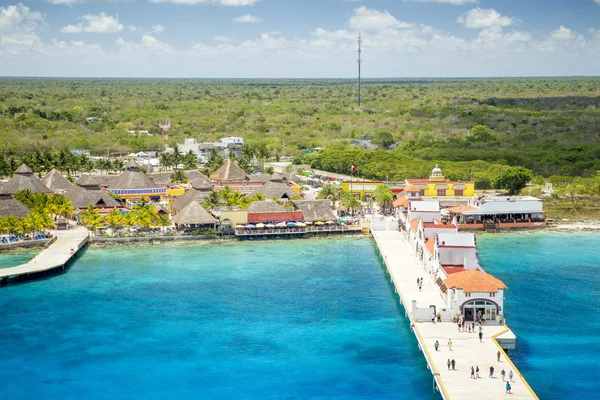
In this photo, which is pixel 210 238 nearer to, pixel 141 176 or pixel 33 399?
pixel 141 176

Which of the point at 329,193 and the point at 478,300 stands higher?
the point at 329,193

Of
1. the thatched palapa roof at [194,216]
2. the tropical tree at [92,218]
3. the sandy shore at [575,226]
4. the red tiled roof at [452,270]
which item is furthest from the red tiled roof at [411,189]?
the tropical tree at [92,218]

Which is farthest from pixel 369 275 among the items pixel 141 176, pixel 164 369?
pixel 141 176

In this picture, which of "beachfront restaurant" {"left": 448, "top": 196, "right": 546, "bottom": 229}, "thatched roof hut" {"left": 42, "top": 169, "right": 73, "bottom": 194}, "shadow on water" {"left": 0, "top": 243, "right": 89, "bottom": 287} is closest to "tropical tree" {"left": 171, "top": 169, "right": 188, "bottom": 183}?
"thatched roof hut" {"left": 42, "top": 169, "right": 73, "bottom": 194}

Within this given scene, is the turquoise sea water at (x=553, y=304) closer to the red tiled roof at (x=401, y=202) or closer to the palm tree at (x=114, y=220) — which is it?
the red tiled roof at (x=401, y=202)

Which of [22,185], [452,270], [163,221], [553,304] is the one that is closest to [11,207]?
[22,185]

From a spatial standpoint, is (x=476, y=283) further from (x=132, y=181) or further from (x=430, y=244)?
(x=132, y=181)
